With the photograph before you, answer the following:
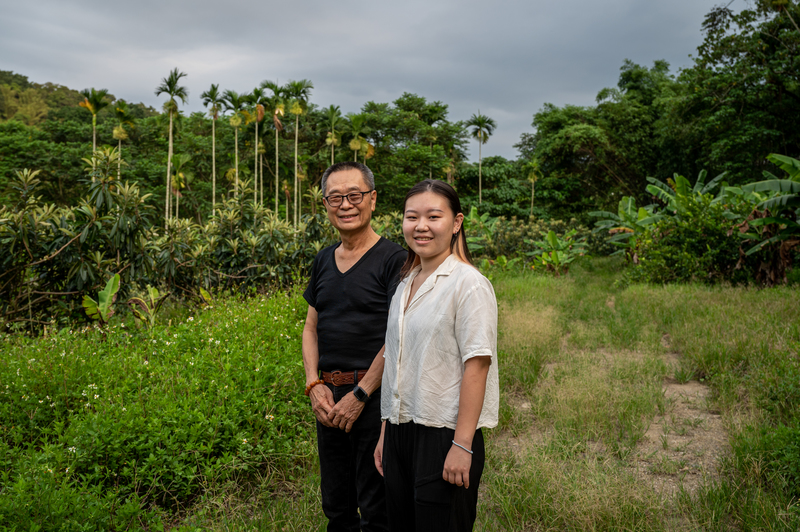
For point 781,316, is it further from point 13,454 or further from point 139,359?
point 13,454

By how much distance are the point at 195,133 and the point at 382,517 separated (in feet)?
154

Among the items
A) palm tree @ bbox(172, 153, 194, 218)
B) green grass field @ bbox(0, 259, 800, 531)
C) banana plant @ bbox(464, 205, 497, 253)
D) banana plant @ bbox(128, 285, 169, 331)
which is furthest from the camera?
palm tree @ bbox(172, 153, 194, 218)

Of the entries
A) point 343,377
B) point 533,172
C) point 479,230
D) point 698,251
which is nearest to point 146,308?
point 343,377

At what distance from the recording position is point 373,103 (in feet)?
133

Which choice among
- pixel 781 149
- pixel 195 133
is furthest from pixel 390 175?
pixel 781 149

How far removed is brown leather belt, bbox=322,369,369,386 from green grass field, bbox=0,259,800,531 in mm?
1043

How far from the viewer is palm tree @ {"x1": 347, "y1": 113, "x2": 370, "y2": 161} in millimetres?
35500

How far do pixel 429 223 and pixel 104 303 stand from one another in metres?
5.47

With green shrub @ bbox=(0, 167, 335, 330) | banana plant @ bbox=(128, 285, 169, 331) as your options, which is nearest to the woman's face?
banana plant @ bbox=(128, 285, 169, 331)

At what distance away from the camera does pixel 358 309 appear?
2.24 m

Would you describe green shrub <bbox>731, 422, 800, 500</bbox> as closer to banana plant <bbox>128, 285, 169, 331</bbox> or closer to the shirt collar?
the shirt collar

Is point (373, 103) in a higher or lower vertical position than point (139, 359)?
higher

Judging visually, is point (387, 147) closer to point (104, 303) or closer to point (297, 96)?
point (297, 96)

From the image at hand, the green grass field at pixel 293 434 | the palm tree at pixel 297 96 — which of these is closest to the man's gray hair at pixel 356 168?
the green grass field at pixel 293 434
